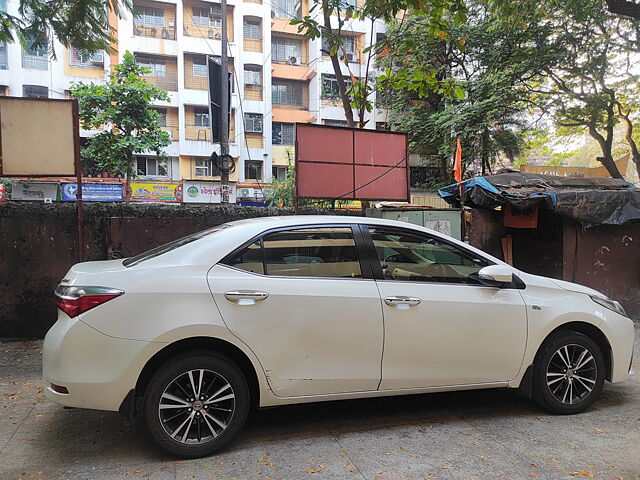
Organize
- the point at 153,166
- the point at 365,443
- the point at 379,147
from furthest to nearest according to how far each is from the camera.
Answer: the point at 153,166
the point at 379,147
the point at 365,443

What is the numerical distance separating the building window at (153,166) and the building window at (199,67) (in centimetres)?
533

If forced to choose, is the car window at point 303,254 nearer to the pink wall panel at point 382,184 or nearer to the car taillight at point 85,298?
the car taillight at point 85,298

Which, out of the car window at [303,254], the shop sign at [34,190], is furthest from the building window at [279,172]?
the car window at [303,254]

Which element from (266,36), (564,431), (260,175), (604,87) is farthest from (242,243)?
(266,36)

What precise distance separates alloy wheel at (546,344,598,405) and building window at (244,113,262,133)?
24678 mm

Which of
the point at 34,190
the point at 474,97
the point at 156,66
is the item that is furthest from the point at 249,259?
the point at 156,66

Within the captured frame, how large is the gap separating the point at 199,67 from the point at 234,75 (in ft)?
6.79

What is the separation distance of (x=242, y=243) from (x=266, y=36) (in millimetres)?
26227

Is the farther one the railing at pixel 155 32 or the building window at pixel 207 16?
the building window at pixel 207 16

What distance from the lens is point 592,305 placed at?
3.80m

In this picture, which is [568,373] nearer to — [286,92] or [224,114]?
[224,114]

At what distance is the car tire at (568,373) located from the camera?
3645 millimetres

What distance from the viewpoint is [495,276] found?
3457mm

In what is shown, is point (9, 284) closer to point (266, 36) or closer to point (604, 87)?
point (604, 87)
